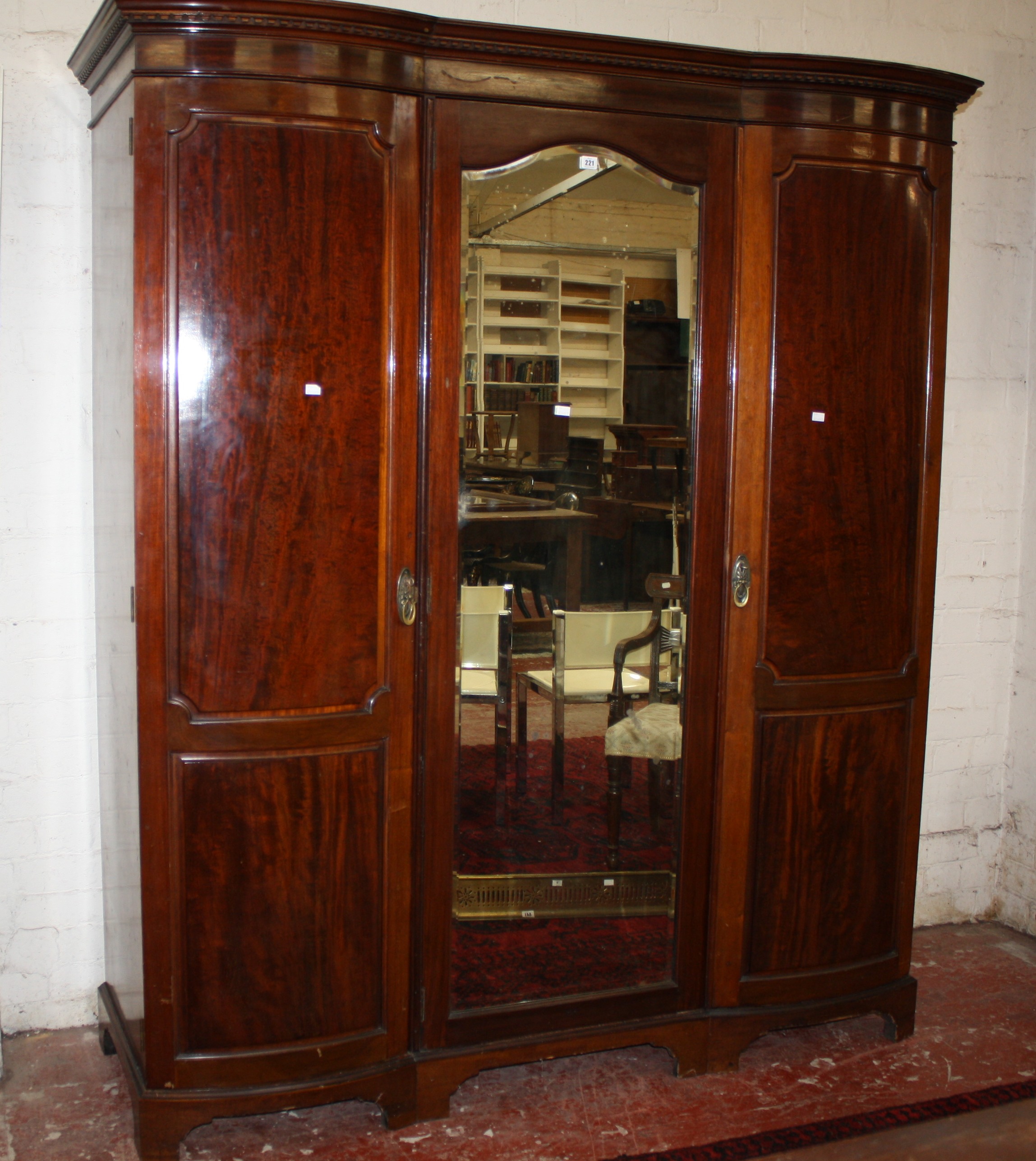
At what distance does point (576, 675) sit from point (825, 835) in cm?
68

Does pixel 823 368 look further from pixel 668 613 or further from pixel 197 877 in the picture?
pixel 197 877

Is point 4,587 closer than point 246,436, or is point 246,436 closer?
point 246,436

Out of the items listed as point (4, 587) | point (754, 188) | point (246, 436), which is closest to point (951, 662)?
point (754, 188)

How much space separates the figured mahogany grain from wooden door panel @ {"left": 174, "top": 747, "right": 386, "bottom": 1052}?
2.76 feet

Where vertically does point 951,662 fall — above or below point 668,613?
below

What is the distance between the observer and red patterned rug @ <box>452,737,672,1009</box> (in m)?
2.29

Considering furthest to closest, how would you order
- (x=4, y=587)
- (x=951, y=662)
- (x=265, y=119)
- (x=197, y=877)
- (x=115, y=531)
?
(x=951, y=662)
(x=4, y=587)
(x=115, y=531)
(x=197, y=877)
(x=265, y=119)

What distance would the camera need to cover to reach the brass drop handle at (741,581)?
2.35 m

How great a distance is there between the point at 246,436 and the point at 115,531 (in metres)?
0.41

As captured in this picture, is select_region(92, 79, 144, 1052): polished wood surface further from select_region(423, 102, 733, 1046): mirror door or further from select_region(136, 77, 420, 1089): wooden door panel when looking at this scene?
select_region(423, 102, 733, 1046): mirror door

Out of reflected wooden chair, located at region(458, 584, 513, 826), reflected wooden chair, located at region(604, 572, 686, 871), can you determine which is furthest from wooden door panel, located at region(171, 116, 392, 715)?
reflected wooden chair, located at region(604, 572, 686, 871)

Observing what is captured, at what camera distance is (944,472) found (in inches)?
125

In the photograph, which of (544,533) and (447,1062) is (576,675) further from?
(447,1062)

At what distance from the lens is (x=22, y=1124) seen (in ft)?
7.38
